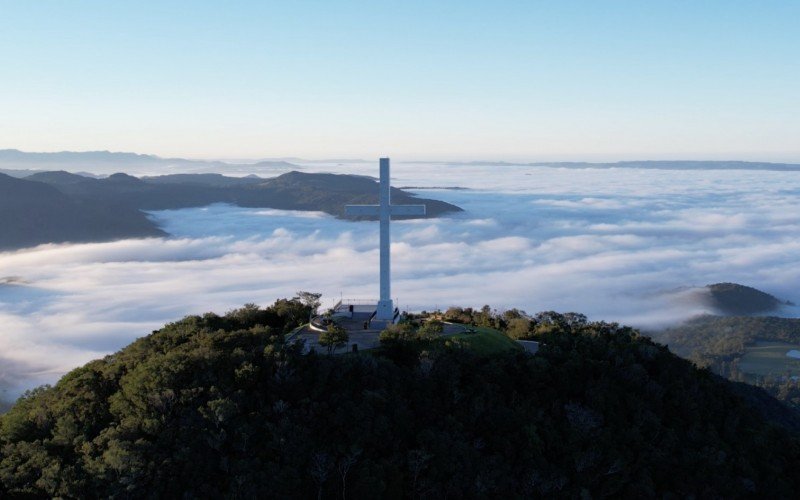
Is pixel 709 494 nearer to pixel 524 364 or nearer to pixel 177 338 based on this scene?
pixel 524 364

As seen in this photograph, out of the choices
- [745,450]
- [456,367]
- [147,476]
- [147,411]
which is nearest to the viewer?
[147,476]

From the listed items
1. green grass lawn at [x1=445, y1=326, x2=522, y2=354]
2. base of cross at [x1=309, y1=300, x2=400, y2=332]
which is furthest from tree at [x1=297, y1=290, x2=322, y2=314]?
green grass lawn at [x1=445, y1=326, x2=522, y2=354]

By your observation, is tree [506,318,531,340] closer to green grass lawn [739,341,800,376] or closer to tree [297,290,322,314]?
tree [297,290,322,314]

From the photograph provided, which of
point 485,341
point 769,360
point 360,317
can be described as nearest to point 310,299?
point 360,317

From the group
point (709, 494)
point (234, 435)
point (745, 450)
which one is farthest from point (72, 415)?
point (745, 450)

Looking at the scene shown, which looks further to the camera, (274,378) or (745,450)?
(745,450)

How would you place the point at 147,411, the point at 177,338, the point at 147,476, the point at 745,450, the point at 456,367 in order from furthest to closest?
the point at 177,338 → the point at 745,450 → the point at 456,367 → the point at 147,411 → the point at 147,476

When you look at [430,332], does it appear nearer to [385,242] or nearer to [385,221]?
[385,242]

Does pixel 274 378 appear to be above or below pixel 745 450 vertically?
above
